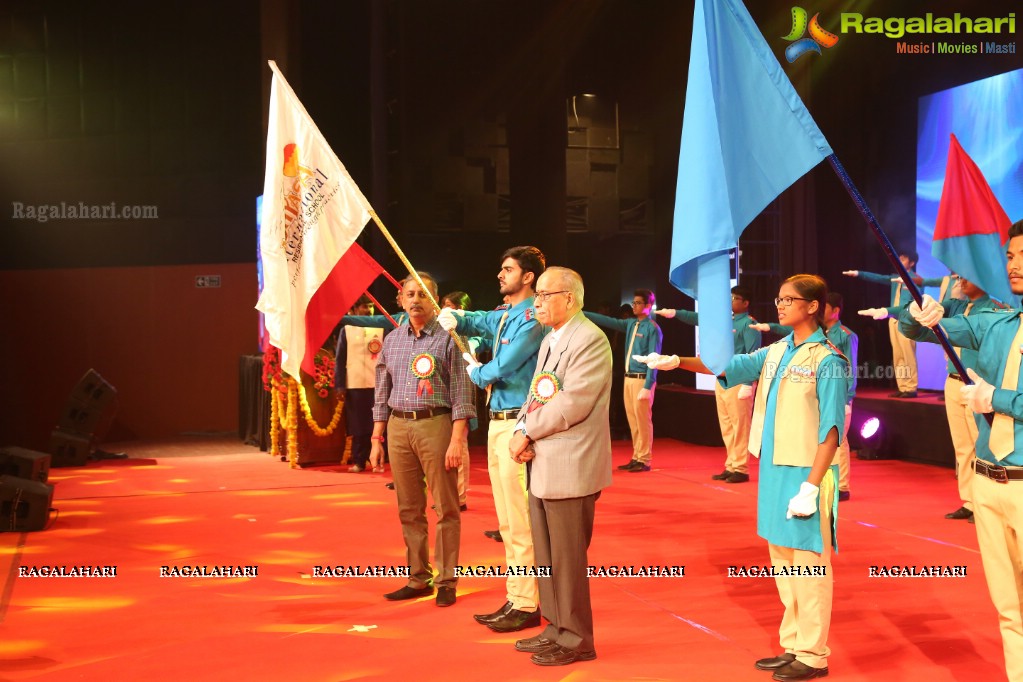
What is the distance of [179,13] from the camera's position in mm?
14305

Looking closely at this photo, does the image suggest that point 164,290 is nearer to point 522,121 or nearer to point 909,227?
point 522,121

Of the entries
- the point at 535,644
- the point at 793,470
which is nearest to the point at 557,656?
the point at 535,644

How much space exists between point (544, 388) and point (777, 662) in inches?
57.4

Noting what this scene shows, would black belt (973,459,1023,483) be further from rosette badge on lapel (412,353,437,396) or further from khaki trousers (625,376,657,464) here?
khaki trousers (625,376,657,464)

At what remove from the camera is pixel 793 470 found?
13.1 ft

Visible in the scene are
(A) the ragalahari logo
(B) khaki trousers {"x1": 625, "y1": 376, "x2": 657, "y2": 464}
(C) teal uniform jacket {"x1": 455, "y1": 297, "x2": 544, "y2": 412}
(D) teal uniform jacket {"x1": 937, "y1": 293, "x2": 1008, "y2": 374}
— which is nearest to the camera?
(C) teal uniform jacket {"x1": 455, "y1": 297, "x2": 544, "y2": 412}

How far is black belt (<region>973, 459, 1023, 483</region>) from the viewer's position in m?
3.24

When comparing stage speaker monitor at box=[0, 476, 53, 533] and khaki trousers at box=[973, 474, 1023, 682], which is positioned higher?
khaki trousers at box=[973, 474, 1023, 682]

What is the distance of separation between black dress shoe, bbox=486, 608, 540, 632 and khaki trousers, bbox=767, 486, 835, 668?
1247 mm

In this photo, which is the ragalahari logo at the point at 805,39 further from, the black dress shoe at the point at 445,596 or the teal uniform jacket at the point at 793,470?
the black dress shoe at the point at 445,596

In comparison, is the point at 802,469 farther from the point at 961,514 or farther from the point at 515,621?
the point at 961,514

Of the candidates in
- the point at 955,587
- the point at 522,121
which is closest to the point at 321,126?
Result: the point at 522,121

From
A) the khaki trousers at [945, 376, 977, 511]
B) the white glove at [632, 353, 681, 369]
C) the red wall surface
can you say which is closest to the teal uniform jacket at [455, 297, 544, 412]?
the white glove at [632, 353, 681, 369]

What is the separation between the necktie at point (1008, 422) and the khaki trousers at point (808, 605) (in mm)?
870
